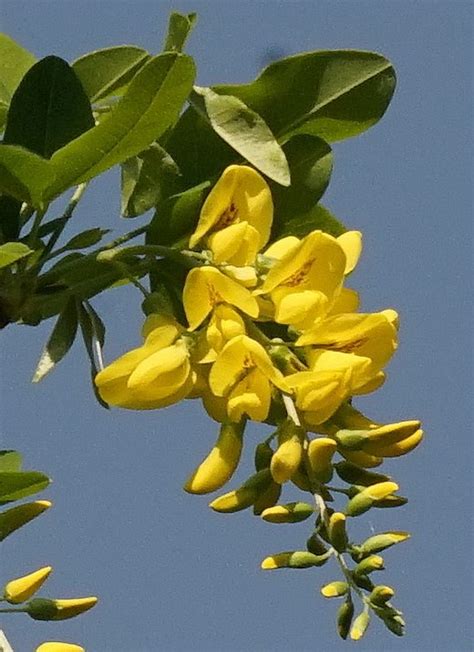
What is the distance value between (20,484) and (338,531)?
265 mm

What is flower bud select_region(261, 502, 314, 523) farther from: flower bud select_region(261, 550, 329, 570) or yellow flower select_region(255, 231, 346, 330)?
yellow flower select_region(255, 231, 346, 330)

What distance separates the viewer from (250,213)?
1.16 m

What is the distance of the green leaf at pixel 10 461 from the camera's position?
49.5 inches

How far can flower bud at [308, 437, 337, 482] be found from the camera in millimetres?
1036

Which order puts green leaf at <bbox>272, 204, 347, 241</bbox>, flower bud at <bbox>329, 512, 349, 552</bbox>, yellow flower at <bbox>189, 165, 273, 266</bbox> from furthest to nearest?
green leaf at <bbox>272, 204, 347, 241</bbox> → yellow flower at <bbox>189, 165, 273, 266</bbox> → flower bud at <bbox>329, 512, 349, 552</bbox>

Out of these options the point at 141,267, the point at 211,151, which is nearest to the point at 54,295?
the point at 141,267

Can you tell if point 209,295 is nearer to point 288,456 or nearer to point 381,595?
point 288,456

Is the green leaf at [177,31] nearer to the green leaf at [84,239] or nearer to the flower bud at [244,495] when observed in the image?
the green leaf at [84,239]

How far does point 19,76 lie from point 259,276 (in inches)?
12.8

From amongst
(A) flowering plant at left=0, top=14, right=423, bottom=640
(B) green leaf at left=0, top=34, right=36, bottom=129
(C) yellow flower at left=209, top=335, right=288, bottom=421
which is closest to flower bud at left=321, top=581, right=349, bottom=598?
(A) flowering plant at left=0, top=14, right=423, bottom=640

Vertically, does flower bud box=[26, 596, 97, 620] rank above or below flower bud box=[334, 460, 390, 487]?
below

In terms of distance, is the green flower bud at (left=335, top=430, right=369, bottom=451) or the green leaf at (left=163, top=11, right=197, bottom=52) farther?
the green leaf at (left=163, top=11, right=197, bottom=52)

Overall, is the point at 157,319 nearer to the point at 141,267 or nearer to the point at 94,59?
the point at 141,267

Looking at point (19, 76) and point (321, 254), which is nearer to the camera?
point (321, 254)
